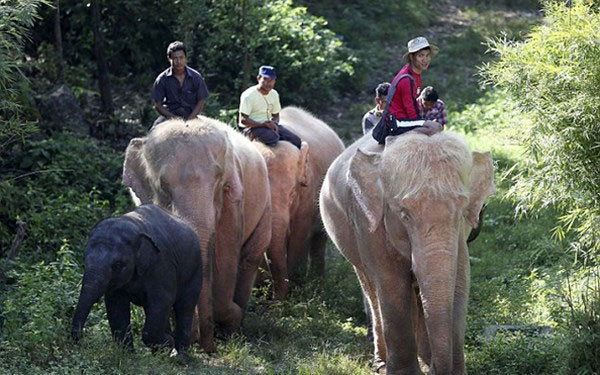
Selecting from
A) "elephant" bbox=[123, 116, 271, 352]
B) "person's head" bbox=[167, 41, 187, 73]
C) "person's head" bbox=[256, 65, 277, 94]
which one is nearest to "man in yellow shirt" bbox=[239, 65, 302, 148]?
"person's head" bbox=[256, 65, 277, 94]

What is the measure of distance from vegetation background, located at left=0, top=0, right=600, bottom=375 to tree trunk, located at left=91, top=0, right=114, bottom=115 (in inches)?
1.0

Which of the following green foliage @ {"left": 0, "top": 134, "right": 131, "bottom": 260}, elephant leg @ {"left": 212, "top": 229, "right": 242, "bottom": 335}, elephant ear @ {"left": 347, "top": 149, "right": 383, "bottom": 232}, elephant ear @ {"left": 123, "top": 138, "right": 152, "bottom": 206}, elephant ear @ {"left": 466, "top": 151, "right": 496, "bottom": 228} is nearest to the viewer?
elephant ear @ {"left": 466, "top": 151, "right": 496, "bottom": 228}

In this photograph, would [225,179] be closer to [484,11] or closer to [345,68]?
[345,68]

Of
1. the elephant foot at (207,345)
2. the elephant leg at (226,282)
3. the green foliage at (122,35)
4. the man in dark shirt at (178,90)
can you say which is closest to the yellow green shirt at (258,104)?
the man in dark shirt at (178,90)

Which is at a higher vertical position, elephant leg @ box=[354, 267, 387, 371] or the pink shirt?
the pink shirt

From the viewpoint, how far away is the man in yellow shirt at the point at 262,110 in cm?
1231

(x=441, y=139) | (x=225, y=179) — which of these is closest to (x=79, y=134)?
(x=225, y=179)

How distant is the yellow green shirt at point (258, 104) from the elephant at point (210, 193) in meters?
0.73

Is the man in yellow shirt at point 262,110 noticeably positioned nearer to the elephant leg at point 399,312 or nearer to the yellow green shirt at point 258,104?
the yellow green shirt at point 258,104

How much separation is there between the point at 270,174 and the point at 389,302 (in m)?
4.34

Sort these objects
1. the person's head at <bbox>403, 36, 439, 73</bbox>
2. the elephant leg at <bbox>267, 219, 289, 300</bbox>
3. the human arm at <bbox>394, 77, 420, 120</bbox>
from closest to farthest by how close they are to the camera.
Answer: the human arm at <bbox>394, 77, 420, 120</bbox> → the person's head at <bbox>403, 36, 439, 73</bbox> → the elephant leg at <bbox>267, 219, 289, 300</bbox>

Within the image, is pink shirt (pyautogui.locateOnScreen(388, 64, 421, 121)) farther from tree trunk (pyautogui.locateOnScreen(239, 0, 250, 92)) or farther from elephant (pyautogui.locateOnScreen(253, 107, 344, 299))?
tree trunk (pyautogui.locateOnScreen(239, 0, 250, 92))

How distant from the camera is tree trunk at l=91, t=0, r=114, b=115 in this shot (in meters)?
15.8

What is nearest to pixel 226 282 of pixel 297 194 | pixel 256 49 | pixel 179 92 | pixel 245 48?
pixel 179 92
